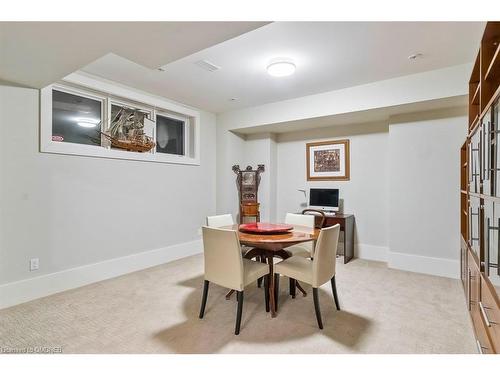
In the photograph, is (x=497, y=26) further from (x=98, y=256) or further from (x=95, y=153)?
(x=98, y=256)

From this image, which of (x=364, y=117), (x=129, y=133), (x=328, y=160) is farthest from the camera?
(x=328, y=160)

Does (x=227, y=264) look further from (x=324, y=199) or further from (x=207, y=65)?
(x=324, y=199)

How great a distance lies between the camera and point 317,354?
182cm

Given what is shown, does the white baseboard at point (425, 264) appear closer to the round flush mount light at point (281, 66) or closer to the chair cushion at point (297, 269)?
the chair cushion at point (297, 269)

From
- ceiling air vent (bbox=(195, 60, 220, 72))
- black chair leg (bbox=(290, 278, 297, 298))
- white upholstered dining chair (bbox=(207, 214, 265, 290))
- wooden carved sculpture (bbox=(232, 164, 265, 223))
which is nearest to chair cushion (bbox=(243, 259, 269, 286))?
black chair leg (bbox=(290, 278, 297, 298))

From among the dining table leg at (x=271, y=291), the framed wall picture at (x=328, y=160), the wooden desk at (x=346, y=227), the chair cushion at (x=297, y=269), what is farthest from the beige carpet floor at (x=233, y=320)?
the framed wall picture at (x=328, y=160)

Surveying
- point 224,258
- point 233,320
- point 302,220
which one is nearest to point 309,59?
point 302,220

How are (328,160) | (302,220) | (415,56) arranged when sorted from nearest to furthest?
(415,56)
(302,220)
(328,160)

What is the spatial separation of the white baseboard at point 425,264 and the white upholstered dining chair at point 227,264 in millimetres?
2376

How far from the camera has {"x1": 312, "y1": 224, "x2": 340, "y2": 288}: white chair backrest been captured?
2.18 m

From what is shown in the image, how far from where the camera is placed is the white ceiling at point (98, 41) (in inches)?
63.9

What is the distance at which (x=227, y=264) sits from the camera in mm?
2205

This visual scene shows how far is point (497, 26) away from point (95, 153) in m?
3.94

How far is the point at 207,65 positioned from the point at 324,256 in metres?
2.37
